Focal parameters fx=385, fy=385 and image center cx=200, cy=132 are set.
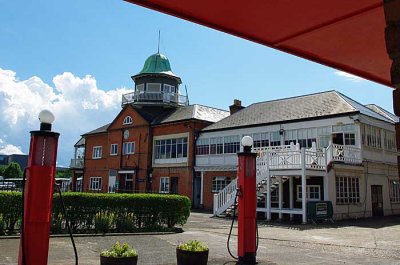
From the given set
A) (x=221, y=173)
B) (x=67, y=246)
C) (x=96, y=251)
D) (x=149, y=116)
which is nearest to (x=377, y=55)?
(x=96, y=251)

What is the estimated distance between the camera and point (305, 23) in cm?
272

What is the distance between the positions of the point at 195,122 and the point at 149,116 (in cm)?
670

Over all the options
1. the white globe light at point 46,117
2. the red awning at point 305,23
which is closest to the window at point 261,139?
the white globe light at point 46,117

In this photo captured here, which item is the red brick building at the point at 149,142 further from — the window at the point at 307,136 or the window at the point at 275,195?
the window at the point at 307,136

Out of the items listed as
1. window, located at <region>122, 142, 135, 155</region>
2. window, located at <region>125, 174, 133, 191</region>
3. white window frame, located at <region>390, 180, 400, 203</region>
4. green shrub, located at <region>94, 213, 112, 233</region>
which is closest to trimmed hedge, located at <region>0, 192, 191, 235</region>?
green shrub, located at <region>94, 213, 112, 233</region>

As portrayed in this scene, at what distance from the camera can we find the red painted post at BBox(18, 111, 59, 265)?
467 centimetres

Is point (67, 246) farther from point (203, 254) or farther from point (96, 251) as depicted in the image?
point (203, 254)

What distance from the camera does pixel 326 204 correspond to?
802 inches

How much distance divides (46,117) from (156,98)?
34647 millimetres

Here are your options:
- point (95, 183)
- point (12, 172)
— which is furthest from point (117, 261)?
point (12, 172)

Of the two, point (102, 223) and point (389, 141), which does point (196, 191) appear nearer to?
point (389, 141)

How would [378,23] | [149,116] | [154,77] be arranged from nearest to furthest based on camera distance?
[378,23], [149,116], [154,77]

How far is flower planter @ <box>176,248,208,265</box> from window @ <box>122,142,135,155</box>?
1209 inches

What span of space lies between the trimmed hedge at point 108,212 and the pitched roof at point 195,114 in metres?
18.9
